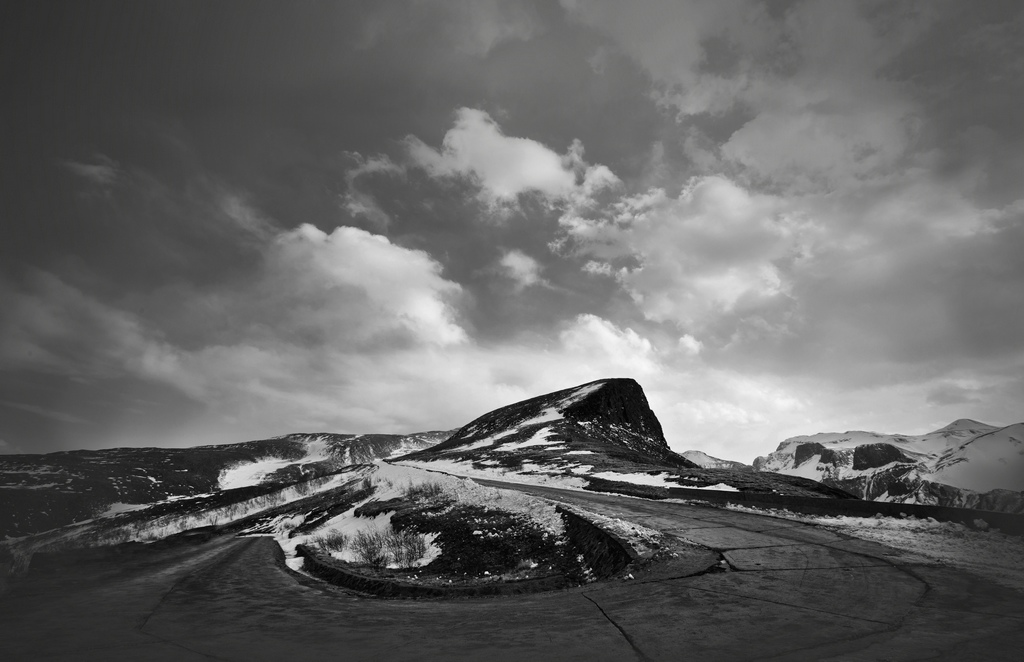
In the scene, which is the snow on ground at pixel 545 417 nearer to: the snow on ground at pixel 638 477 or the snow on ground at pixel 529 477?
the snow on ground at pixel 529 477

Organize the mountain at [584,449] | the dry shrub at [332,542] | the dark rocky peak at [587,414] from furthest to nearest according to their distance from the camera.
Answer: the dark rocky peak at [587,414] < the mountain at [584,449] < the dry shrub at [332,542]

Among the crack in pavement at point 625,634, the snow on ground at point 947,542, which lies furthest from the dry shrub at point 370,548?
the snow on ground at point 947,542

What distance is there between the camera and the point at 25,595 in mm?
10172

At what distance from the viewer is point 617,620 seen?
207 inches

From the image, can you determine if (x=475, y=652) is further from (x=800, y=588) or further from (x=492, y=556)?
(x=492, y=556)

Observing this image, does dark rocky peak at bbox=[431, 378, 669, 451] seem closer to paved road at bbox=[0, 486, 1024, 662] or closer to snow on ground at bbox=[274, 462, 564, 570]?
snow on ground at bbox=[274, 462, 564, 570]

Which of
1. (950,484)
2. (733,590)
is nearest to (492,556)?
(733,590)

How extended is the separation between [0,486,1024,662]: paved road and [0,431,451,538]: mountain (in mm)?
79045

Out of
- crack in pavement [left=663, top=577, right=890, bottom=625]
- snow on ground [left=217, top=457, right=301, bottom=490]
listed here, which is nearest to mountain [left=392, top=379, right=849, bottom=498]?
crack in pavement [left=663, top=577, right=890, bottom=625]

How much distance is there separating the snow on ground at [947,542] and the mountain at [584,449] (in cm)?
1196

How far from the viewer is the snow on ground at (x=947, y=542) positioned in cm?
736

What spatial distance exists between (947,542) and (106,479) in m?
167

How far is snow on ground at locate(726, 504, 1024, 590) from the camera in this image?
7359 millimetres

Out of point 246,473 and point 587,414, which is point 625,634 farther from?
point 246,473
